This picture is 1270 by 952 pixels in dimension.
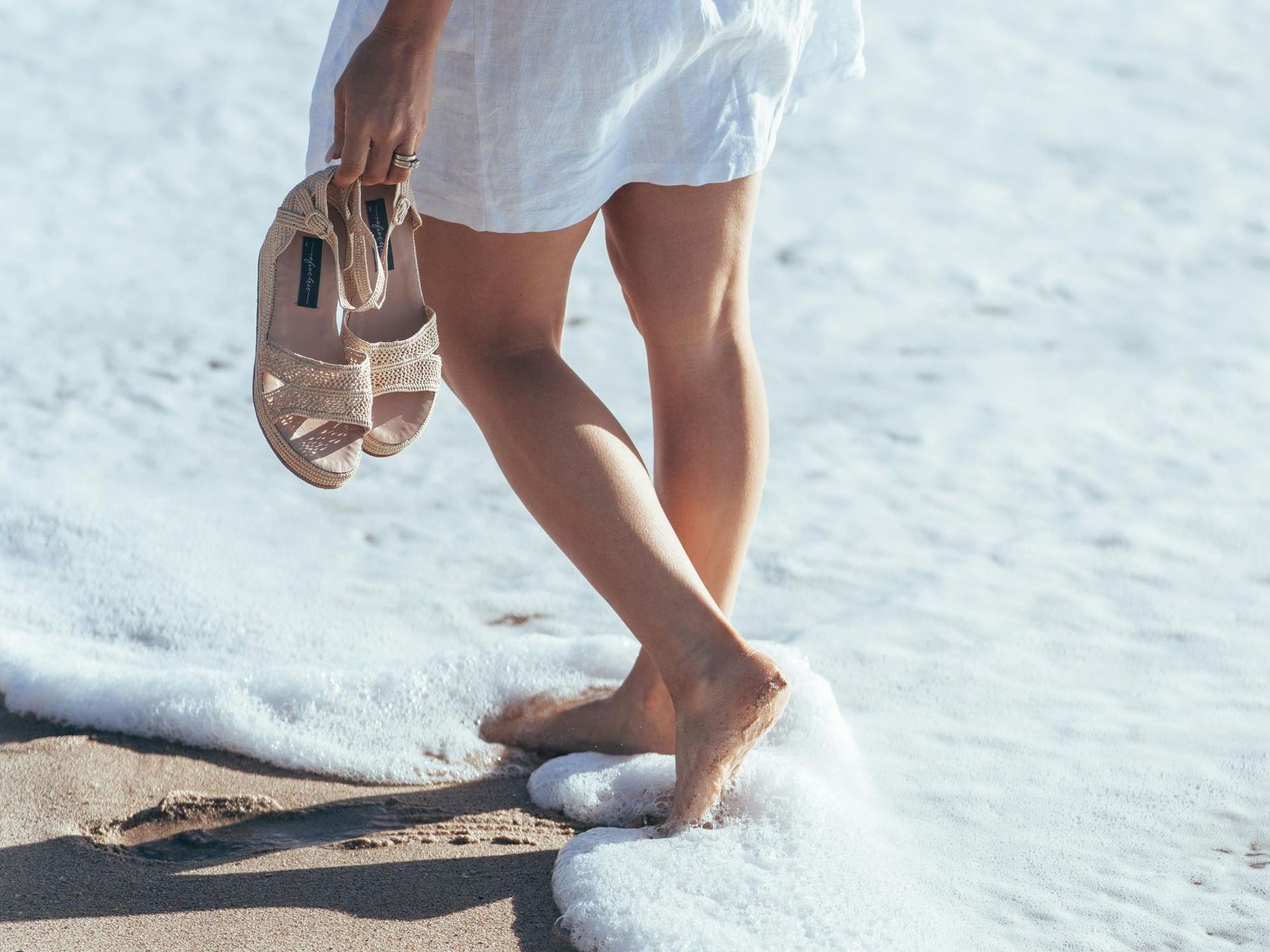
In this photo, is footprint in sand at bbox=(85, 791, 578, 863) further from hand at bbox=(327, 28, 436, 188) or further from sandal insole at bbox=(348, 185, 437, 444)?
hand at bbox=(327, 28, 436, 188)

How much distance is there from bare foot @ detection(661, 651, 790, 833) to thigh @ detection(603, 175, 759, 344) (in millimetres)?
409

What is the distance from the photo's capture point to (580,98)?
Result: 4.57 ft

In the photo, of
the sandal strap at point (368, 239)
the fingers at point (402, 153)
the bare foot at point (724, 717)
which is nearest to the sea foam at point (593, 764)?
the bare foot at point (724, 717)

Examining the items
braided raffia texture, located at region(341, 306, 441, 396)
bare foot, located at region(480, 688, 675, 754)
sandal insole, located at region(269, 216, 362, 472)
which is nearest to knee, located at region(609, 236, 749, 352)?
braided raffia texture, located at region(341, 306, 441, 396)

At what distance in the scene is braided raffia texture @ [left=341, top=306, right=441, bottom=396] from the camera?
4.81 ft

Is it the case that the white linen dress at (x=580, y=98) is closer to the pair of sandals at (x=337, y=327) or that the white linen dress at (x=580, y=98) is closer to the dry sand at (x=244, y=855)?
the pair of sandals at (x=337, y=327)

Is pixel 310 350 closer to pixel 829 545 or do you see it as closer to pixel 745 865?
pixel 745 865

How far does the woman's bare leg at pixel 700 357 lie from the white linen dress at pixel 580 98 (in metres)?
0.07

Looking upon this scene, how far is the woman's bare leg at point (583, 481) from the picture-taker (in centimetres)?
149

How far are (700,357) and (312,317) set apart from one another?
0.46 meters

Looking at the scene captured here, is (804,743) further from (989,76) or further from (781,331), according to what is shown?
(989,76)

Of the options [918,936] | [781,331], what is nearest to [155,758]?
[918,936]

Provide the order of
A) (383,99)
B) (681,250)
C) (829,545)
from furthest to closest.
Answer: (829,545) < (681,250) < (383,99)

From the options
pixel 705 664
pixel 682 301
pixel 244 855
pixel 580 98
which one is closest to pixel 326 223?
pixel 580 98
